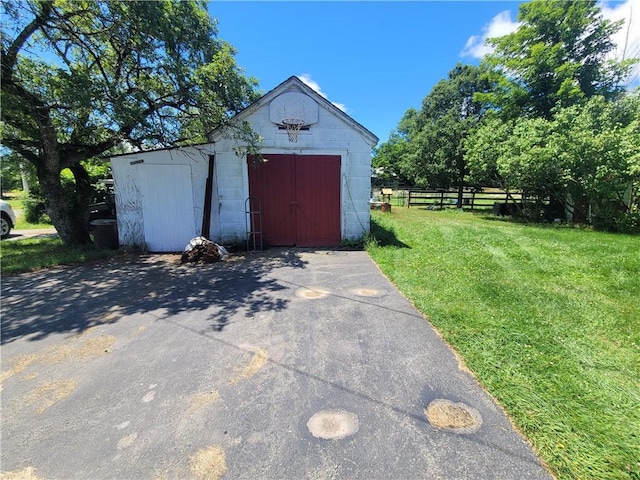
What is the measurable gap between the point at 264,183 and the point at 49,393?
5.97 meters

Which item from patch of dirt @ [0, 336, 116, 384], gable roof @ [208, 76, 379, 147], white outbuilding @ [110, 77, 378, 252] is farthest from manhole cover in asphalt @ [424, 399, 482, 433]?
gable roof @ [208, 76, 379, 147]

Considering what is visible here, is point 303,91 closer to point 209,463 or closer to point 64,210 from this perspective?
point 64,210

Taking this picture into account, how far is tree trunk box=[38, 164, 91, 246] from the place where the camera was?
737 centimetres

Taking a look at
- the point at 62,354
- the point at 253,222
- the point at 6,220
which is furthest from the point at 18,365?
the point at 6,220

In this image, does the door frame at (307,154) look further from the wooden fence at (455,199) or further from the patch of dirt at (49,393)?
the wooden fence at (455,199)

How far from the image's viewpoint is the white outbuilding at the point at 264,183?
7.20 metres

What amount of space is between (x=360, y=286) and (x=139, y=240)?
606cm

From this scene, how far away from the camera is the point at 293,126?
288 inches

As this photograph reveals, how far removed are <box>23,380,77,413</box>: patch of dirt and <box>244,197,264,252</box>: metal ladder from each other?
5155 mm

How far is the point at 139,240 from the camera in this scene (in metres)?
7.45

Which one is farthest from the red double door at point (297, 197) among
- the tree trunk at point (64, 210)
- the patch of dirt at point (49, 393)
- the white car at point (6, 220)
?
the white car at point (6, 220)

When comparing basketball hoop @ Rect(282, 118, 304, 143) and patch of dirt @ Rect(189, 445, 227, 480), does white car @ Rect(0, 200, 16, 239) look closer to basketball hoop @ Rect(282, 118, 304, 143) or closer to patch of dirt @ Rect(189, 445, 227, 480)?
basketball hoop @ Rect(282, 118, 304, 143)

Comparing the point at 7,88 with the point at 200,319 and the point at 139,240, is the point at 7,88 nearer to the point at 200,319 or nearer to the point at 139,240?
the point at 139,240

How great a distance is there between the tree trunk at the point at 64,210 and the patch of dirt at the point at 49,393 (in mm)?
7184
